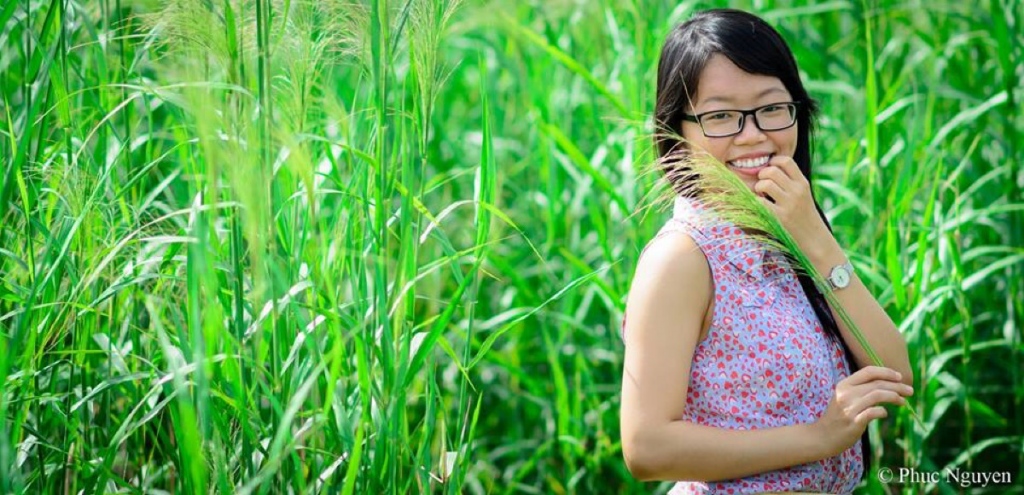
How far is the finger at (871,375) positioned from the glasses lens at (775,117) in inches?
15.6

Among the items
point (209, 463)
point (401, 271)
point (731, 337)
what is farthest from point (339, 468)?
point (731, 337)

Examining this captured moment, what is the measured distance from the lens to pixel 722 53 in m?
1.68

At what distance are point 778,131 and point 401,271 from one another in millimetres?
626

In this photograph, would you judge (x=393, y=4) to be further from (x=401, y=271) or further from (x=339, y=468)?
(x=339, y=468)

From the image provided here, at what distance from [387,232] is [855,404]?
2.39 feet

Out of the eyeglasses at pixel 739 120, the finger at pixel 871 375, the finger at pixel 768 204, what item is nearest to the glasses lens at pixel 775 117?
the eyeglasses at pixel 739 120

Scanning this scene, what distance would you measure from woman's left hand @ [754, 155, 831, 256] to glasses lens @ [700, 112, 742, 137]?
0.08m

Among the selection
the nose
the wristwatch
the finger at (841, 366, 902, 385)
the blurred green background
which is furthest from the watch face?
the blurred green background

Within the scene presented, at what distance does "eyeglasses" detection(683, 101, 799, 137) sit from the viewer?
167 cm

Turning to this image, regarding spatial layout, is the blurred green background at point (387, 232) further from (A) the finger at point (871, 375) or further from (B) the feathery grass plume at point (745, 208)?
(A) the finger at point (871, 375)

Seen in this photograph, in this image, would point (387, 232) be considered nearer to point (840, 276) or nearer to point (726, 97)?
point (726, 97)

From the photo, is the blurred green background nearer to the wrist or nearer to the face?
the face

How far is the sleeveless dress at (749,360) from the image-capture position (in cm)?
160

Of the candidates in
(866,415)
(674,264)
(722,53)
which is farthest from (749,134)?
(866,415)
